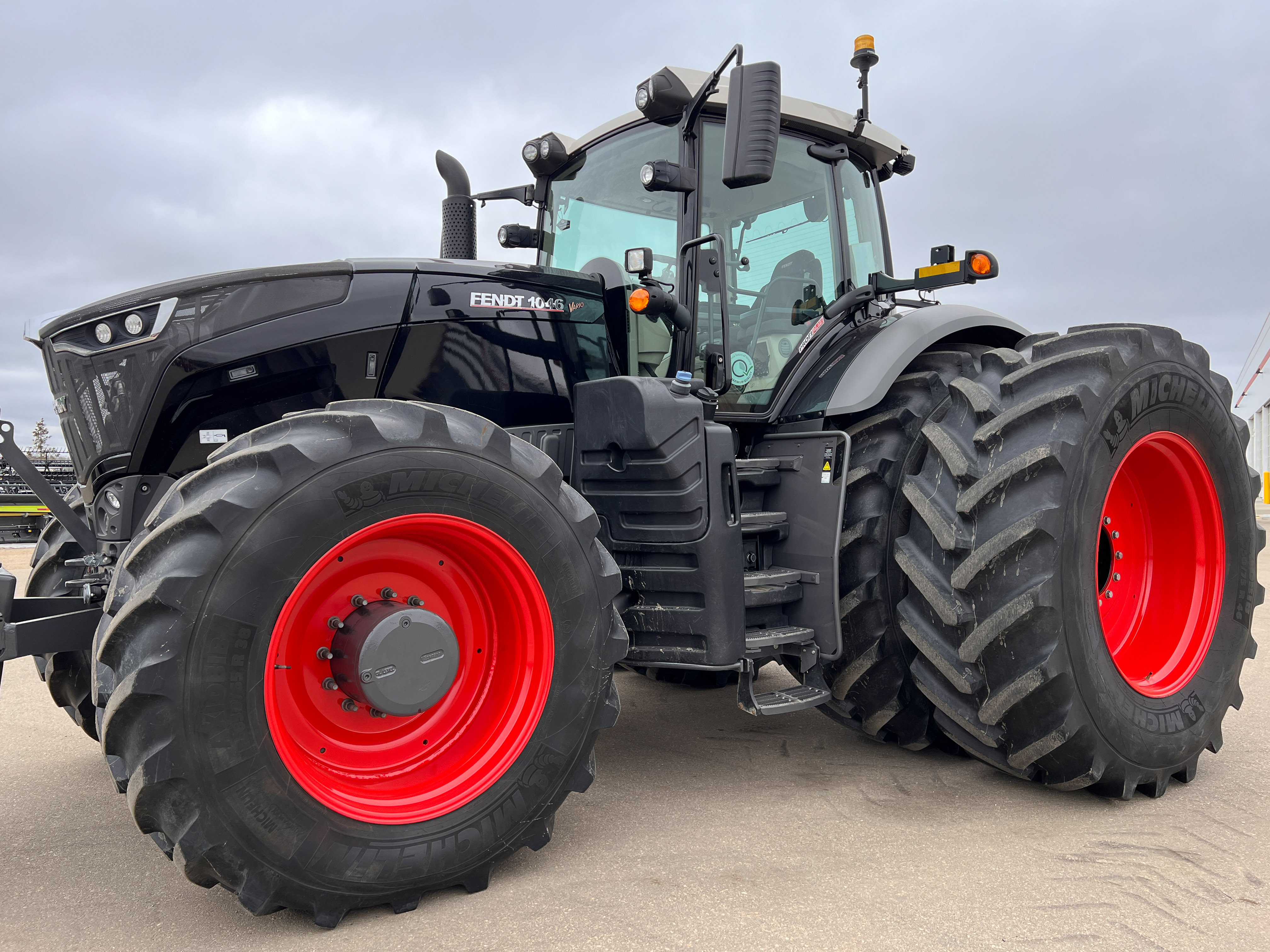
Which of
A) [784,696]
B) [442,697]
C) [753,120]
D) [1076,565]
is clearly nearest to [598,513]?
[784,696]

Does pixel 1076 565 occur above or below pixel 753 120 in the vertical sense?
below

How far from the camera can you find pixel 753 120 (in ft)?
9.92

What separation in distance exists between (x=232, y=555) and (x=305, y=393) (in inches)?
36.6

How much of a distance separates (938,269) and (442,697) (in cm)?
265

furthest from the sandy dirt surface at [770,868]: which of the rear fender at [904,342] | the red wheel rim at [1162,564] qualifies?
the rear fender at [904,342]

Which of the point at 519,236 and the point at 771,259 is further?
the point at 519,236

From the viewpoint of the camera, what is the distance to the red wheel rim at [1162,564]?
147 inches

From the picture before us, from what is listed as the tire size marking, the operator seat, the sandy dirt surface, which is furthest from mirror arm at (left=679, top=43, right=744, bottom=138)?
the sandy dirt surface

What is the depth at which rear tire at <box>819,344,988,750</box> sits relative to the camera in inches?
140

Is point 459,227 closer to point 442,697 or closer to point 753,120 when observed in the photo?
point 753,120

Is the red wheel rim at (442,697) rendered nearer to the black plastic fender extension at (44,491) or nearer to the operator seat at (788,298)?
the black plastic fender extension at (44,491)

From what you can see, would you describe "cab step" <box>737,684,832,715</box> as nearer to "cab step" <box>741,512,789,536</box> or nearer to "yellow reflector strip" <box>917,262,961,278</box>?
"cab step" <box>741,512,789,536</box>

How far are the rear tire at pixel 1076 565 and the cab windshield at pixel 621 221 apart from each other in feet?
3.71

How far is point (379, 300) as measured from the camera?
310cm
